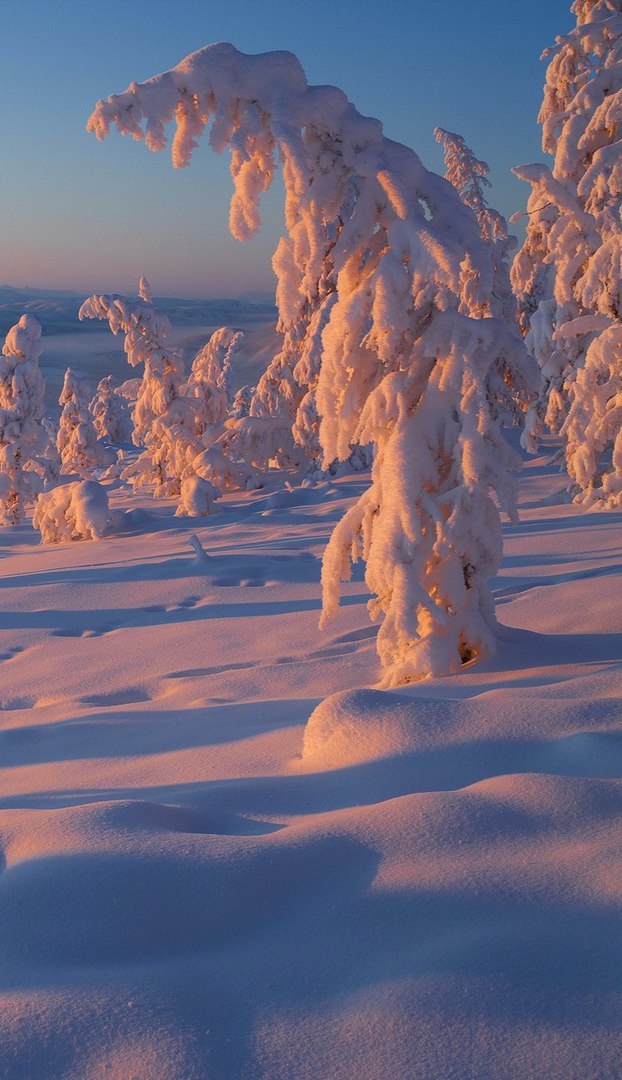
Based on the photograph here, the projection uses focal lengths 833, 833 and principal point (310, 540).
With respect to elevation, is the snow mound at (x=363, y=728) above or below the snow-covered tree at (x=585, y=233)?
below

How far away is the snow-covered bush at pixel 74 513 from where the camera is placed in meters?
14.9

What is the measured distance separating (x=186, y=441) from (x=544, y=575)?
12277 mm

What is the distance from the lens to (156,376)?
18.8 meters

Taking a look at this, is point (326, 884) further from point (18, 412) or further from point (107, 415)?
point (107, 415)

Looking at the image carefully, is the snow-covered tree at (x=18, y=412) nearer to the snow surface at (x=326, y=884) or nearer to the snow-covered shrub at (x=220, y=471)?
the snow-covered shrub at (x=220, y=471)

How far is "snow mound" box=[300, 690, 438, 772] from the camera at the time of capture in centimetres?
347

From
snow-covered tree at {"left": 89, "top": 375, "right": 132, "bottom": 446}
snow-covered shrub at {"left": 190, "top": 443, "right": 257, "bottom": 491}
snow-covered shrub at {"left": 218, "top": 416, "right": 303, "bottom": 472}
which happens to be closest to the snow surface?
snow-covered shrub at {"left": 190, "top": 443, "right": 257, "bottom": 491}

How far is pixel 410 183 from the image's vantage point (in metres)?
4.94

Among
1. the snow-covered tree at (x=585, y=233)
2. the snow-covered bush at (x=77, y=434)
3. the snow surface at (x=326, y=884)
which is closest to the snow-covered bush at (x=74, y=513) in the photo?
the snow-covered tree at (x=585, y=233)

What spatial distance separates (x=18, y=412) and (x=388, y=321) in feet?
58.9

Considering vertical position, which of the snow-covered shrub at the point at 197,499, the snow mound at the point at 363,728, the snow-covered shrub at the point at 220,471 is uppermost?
the snow-covered shrub at the point at 220,471

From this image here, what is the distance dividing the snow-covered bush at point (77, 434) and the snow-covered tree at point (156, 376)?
1282 cm

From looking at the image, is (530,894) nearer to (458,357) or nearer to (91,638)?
(458,357)

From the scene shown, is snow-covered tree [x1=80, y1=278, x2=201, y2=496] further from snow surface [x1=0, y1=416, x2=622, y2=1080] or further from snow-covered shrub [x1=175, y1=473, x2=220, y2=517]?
snow surface [x1=0, y1=416, x2=622, y2=1080]
